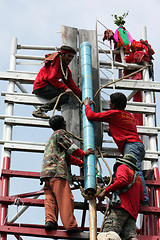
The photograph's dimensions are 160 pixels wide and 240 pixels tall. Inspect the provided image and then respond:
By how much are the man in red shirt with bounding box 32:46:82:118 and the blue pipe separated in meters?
Answer: 0.28

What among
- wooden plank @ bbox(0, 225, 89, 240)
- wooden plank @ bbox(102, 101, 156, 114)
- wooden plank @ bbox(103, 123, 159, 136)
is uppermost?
wooden plank @ bbox(102, 101, 156, 114)

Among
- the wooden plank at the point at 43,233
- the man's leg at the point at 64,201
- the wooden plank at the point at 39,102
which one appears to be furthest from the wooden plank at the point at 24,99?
the wooden plank at the point at 43,233

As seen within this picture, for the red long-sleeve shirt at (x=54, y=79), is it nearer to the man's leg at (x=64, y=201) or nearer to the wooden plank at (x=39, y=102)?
the wooden plank at (x=39, y=102)

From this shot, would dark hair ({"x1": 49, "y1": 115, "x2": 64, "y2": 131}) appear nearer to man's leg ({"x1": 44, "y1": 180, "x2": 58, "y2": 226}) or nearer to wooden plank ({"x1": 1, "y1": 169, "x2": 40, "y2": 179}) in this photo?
wooden plank ({"x1": 1, "y1": 169, "x2": 40, "y2": 179})

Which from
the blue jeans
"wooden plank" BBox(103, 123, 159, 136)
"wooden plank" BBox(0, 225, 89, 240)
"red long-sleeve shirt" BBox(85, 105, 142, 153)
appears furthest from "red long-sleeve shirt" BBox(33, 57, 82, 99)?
"wooden plank" BBox(0, 225, 89, 240)

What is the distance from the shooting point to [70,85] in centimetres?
1084

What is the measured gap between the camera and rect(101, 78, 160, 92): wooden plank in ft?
37.4

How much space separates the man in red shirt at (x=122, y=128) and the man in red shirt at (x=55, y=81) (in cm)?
105

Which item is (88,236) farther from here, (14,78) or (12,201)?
(14,78)

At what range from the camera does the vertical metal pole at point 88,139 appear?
871 cm

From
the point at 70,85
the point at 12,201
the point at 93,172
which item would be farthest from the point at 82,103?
the point at 12,201

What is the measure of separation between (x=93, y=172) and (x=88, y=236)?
107cm

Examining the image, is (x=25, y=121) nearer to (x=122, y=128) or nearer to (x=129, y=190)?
(x=122, y=128)

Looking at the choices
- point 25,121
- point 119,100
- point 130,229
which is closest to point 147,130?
point 119,100
